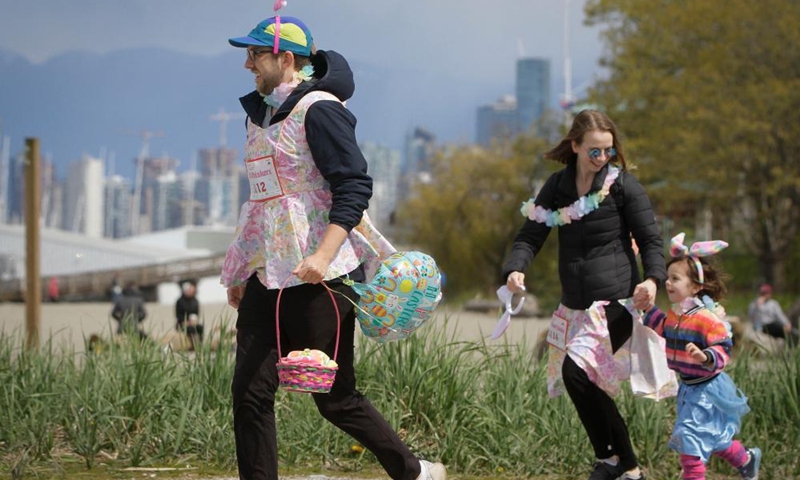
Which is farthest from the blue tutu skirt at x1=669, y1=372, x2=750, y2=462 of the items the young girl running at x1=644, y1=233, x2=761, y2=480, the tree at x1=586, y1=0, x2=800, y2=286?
the tree at x1=586, y1=0, x2=800, y2=286

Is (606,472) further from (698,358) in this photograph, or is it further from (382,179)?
(382,179)

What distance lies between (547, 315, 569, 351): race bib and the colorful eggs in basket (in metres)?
0.96

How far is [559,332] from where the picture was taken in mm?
5020

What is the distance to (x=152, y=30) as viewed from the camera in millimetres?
48000

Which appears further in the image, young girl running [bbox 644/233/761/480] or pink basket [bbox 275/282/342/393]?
young girl running [bbox 644/233/761/480]

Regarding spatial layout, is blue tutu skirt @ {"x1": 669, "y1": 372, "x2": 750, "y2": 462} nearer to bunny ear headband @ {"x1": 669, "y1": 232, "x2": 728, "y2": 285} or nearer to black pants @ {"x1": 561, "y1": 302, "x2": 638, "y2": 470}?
black pants @ {"x1": 561, "y1": 302, "x2": 638, "y2": 470}

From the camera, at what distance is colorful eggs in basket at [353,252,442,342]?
4.10 metres

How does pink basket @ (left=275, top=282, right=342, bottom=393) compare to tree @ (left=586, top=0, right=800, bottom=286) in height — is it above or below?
below

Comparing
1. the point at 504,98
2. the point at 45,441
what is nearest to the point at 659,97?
the point at 45,441

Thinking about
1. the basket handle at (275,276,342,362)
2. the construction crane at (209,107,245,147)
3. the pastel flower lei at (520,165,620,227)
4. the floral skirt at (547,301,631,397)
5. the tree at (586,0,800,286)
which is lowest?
the floral skirt at (547,301,631,397)

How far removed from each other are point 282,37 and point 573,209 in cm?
148

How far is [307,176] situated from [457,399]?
207cm

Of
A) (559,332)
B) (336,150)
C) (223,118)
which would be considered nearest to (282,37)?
(336,150)

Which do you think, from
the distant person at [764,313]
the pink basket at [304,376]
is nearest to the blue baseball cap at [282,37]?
the pink basket at [304,376]
